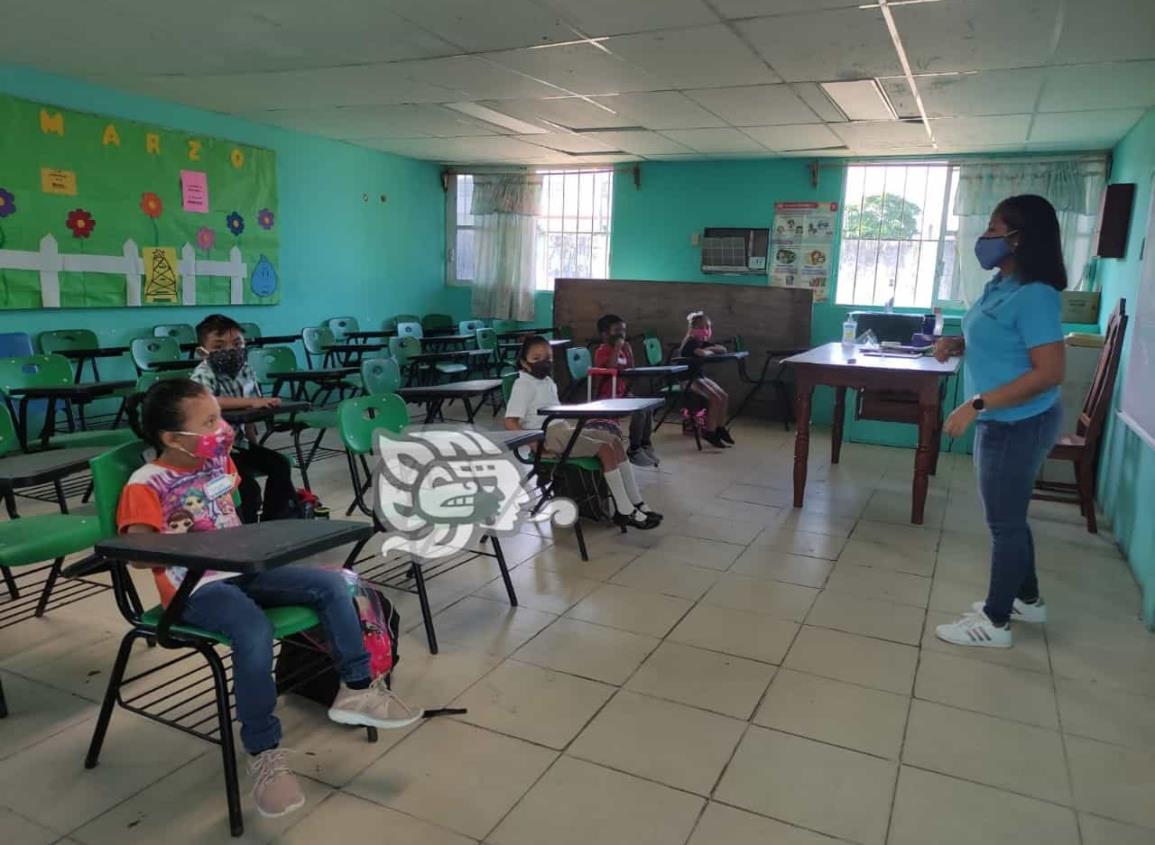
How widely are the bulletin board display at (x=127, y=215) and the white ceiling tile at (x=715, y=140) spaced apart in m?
3.70

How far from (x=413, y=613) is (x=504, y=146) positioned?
570 cm

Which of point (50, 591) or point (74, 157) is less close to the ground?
point (74, 157)

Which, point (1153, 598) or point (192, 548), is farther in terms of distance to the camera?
point (1153, 598)

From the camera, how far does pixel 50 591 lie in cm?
290

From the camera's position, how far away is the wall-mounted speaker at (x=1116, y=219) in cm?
511

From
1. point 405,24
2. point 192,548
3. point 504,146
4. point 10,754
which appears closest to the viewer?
point 192,548

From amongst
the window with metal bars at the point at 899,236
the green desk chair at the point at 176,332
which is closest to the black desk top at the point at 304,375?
the green desk chair at the point at 176,332

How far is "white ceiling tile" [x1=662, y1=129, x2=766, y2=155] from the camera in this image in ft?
21.1

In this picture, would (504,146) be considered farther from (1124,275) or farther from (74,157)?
(1124,275)

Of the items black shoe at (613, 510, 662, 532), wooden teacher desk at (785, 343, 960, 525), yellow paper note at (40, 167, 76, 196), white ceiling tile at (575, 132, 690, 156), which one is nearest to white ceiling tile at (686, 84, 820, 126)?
white ceiling tile at (575, 132, 690, 156)

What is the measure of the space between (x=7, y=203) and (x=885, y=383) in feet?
18.8

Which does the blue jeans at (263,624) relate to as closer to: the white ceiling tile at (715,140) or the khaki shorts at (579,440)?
the khaki shorts at (579,440)

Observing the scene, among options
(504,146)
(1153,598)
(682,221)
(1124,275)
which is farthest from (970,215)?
(1153,598)

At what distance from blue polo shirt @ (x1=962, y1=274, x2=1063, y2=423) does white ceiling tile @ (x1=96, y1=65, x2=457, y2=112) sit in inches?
147
